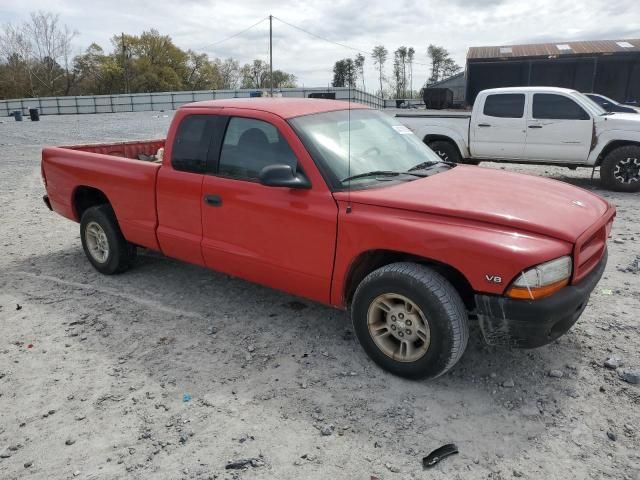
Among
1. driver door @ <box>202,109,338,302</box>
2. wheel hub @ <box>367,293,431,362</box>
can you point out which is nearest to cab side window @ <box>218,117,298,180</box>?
driver door @ <box>202,109,338,302</box>

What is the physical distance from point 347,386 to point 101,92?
237 ft

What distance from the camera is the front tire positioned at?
2.86m

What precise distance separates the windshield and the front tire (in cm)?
74

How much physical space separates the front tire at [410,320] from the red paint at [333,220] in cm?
17

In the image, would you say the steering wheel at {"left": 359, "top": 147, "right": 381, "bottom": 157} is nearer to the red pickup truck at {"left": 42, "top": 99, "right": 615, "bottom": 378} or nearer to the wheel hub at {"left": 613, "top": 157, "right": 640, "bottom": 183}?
the red pickup truck at {"left": 42, "top": 99, "right": 615, "bottom": 378}

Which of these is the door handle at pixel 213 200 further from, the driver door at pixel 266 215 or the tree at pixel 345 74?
the tree at pixel 345 74

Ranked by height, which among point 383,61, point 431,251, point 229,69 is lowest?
point 431,251

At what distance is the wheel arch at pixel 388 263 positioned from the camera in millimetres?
3068

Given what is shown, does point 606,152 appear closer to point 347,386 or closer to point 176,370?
point 347,386

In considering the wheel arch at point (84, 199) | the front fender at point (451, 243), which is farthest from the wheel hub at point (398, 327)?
the wheel arch at point (84, 199)

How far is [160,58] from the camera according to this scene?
74250 millimetres

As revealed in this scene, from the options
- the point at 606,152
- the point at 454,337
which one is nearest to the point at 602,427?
the point at 454,337

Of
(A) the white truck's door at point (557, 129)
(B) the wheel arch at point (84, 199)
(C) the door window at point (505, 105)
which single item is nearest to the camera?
(B) the wheel arch at point (84, 199)

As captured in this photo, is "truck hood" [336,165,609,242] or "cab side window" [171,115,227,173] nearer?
"truck hood" [336,165,609,242]
